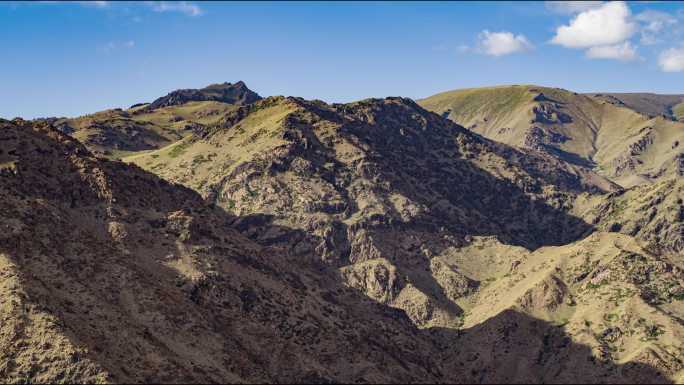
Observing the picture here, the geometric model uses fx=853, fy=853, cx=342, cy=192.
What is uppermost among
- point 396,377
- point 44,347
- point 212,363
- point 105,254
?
point 105,254

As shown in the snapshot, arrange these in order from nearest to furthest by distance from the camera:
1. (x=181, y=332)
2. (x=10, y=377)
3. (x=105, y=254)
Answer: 1. (x=10, y=377)
2. (x=181, y=332)
3. (x=105, y=254)

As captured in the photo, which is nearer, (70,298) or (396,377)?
(70,298)

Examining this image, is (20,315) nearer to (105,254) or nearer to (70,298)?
(70,298)

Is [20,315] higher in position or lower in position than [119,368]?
higher

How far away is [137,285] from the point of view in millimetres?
181625

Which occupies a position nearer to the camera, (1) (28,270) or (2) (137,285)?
(1) (28,270)

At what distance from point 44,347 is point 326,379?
200 ft

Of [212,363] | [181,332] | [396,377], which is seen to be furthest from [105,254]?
[396,377]

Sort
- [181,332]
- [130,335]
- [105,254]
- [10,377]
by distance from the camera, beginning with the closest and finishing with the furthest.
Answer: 1. [10,377]
2. [130,335]
3. [181,332]
4. [105,254]

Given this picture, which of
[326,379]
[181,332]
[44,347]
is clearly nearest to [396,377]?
[326,379]

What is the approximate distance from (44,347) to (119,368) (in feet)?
44.7

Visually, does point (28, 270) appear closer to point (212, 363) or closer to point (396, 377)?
point (212, 363)

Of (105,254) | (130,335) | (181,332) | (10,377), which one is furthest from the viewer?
(105,254)

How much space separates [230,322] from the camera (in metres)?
192
